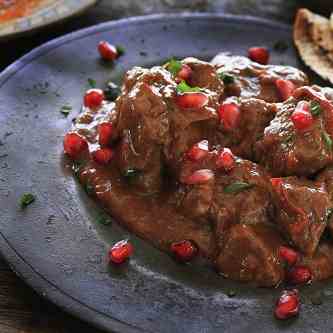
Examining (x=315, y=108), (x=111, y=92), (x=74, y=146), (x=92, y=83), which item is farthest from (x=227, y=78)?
→ (x=74, y=146)

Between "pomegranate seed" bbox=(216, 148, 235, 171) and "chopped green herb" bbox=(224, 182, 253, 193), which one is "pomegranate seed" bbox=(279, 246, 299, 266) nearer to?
"chopped green herb" bbox=(224, 182, 253, 193)

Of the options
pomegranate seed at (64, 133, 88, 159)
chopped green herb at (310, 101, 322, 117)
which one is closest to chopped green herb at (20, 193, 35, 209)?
pomegranate seed at (64, 133, 88, 159)

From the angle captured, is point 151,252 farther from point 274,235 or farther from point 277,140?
point 277,140

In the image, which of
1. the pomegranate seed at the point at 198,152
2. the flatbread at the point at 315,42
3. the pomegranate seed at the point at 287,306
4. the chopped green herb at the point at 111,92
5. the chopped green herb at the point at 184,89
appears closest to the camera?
the pomegranate seed at the point at 287,306

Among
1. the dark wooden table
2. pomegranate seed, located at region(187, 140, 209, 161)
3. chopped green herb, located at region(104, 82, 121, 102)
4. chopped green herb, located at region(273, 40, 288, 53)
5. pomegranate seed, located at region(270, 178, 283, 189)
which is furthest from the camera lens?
chopped green herb, located at region(273, 40, 288, 53)

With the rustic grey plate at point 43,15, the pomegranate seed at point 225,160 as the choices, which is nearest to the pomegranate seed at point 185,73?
the pomegranate seed at point 225,160

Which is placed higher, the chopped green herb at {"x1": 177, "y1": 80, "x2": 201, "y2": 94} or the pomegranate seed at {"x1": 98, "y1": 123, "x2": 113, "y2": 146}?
the chopped green herb at {"x1": 177, "y1": 80, "x2": 201, "y2": 94}

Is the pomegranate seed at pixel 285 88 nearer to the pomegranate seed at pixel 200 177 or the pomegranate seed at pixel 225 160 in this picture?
the pomegranate seed at pixel 225 160
